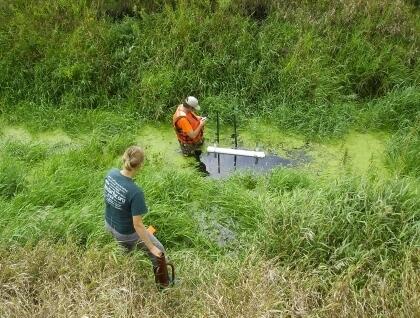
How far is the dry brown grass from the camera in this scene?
446 cm

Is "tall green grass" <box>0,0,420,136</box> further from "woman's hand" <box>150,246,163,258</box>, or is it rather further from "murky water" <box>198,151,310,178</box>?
"woman's hand" <box>150,246,163,258</box>

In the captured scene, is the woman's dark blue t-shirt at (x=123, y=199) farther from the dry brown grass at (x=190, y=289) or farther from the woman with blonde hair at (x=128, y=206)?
the dry brown grass at (x=190, y=289)

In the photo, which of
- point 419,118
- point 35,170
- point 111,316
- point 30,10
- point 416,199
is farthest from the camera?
point 30,10

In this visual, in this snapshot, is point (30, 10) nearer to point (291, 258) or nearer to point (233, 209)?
point (233, 209)

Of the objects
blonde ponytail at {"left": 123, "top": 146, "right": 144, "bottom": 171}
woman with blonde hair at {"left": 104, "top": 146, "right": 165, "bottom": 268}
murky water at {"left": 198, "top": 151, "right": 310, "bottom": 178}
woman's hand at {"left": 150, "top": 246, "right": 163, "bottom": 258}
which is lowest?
murky water at {"left": 198, "top": 151, "right": 310, "bottom": 178}

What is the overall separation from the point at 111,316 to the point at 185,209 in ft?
6.41

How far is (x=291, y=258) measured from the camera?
5098 millimetres

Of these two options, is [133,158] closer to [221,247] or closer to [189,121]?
[221,247]

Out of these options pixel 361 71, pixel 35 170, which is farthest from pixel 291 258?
pixel 361 71

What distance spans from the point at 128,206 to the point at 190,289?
0.89 meters

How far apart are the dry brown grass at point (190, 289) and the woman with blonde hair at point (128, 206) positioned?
179mm

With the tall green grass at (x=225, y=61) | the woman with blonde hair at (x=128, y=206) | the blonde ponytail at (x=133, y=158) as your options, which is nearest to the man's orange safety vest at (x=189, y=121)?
the tall green grass at (x=225, y=61)

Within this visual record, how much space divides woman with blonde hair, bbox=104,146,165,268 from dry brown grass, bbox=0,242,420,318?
179 mm

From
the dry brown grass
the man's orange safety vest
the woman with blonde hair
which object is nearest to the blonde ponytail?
the woman with blonde hair
